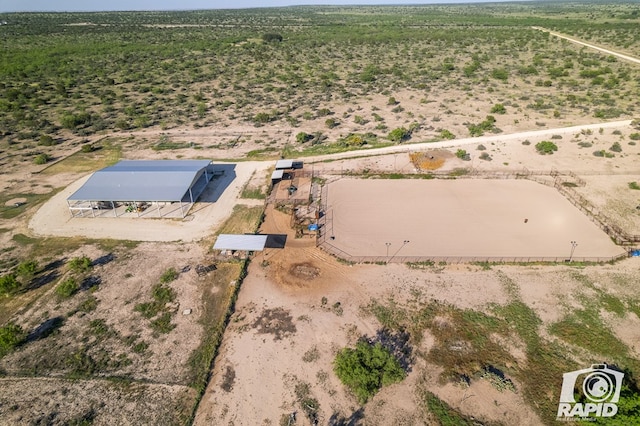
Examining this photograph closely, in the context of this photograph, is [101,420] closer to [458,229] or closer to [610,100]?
[458,229]

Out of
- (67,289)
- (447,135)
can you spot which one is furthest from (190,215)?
(447,135)

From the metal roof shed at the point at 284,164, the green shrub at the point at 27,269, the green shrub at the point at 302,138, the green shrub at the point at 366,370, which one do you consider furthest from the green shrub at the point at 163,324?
the green shrub at the point at 302,138

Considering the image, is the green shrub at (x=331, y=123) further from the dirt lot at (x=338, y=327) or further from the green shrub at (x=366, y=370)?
the green shrub at (x=366, y=370)

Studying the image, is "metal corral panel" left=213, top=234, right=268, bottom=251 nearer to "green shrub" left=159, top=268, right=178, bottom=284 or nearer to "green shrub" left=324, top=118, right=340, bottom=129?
"green shrub" left=159, top=268, right=178, bottom=284

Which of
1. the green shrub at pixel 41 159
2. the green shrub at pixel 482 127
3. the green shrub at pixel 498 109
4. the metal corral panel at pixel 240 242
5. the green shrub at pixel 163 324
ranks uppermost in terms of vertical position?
the green shrub at pixel 498 109

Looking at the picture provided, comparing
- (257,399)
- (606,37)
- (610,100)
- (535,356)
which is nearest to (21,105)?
(257,399)

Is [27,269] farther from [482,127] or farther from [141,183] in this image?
[482,127]
